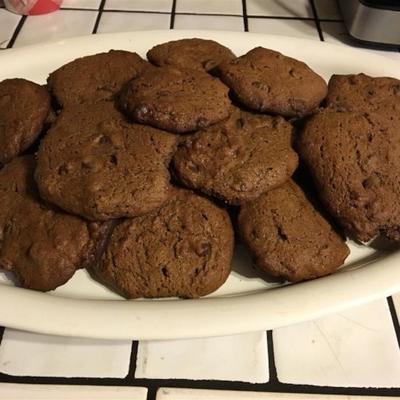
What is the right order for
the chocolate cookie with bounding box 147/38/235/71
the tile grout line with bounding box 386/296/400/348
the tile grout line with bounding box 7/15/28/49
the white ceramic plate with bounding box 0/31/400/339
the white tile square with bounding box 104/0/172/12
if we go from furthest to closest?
the white tile square with bounding box 104/0/172/12 < the tile grout line with bounding box 7/15/28/49 < the chocolate cookie with bounding box 147/38/235/71 < the tile grout line with bounding box 386/296/400/348 < the white ceramic plate with bounding box 0/31/400/339

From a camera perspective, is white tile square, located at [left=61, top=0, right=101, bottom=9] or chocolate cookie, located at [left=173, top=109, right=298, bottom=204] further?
white tile square, located at [left=61, top=0, right=101, bottom=9]

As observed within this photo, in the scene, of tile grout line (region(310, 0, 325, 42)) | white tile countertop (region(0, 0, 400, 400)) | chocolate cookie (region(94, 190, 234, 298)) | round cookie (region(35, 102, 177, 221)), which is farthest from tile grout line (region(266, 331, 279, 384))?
tile grout line (region(310, 0, 325, 42))


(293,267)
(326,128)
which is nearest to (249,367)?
(293,267)

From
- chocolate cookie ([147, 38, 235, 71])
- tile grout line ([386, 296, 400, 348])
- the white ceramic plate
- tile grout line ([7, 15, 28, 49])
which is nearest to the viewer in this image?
the white ceramic plate

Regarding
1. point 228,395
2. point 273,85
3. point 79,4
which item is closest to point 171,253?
point 228,395

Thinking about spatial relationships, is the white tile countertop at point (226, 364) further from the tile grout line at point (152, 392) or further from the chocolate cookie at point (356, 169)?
the chocolate cookie at point (356, 169)

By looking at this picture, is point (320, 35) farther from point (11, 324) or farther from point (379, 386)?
point (11, 324)

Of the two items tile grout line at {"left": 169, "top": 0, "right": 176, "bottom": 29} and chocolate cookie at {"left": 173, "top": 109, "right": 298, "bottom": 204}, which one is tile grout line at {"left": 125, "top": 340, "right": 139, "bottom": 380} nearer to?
chocolate cookie at {"left": 173, "top": 109, "right": 298, "bottom": 204}
